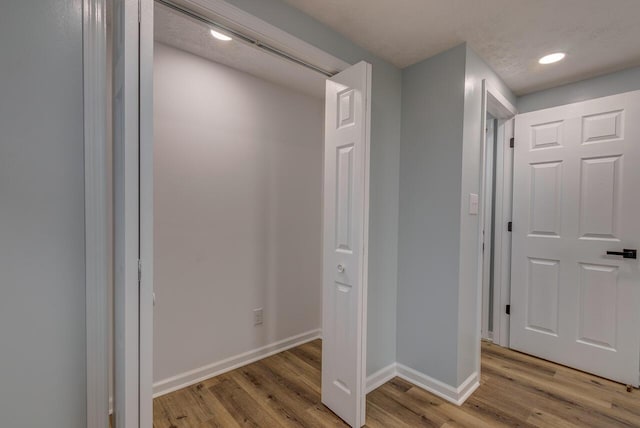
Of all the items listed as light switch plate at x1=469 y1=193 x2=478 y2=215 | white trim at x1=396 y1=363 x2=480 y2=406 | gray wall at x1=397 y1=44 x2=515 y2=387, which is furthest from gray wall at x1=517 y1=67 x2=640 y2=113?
white trim at x1=396 y1=363 x2=480 y2=406

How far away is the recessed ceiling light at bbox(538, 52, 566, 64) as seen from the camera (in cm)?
201

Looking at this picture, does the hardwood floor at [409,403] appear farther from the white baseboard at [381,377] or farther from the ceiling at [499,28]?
the ceiling at [499,28]

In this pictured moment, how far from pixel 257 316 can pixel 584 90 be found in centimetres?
333

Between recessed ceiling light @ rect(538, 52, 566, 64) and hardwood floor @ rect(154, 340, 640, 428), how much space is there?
93.8 inches

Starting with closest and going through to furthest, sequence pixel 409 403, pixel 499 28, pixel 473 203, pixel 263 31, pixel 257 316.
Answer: pixel 263 31, pixel 499 28, pixel 409 403, pixel 473 203, pixel 257 316

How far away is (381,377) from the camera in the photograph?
2143 mm

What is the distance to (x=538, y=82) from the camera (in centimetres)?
244
